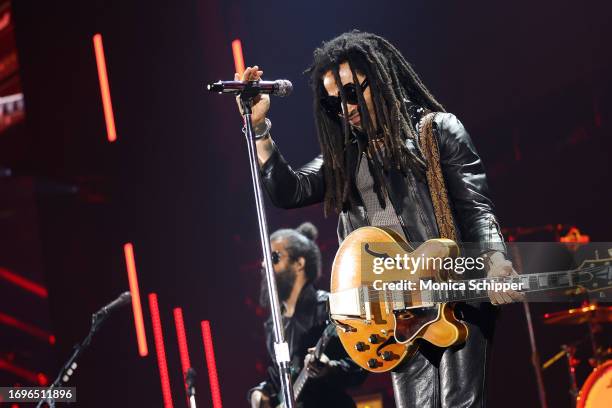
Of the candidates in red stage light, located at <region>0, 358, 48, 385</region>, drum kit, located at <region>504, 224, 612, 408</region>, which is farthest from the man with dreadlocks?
red stage light, located at <region>0, 358, 48, 385</region>

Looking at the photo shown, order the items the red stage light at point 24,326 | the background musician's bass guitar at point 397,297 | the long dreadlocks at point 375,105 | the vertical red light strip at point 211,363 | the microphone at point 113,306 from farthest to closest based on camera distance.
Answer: the red stage light at point 24,326
the vertical red light strip at point 211,363
the microphone at point 113,306
the long dreadlocks at point 375,105
the background musician's bass guitar at point 397,297

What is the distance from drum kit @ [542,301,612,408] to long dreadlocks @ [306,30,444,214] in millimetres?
2346

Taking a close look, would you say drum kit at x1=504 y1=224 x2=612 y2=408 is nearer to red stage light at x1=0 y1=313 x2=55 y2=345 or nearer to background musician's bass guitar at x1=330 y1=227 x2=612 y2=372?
background musician's bass guitar at x1=330 y1=227 x2=612 y2=372

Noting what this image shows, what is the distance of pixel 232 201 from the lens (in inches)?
258

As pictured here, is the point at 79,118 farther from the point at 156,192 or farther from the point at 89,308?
the point at 89,308

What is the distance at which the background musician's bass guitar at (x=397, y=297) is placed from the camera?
254 centimetres

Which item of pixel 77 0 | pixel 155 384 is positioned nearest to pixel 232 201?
pixel 155 384

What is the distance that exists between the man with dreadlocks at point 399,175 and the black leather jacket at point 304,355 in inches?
78.0

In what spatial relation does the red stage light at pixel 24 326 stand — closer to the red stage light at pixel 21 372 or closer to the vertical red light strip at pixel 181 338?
the red stage light at pixel 21 372

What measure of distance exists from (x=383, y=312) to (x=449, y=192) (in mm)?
Answer: 482

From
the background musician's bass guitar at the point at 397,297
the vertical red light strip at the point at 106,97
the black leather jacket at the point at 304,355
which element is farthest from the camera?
the vertical red light strip at the point at 106,97

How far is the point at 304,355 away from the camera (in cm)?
531

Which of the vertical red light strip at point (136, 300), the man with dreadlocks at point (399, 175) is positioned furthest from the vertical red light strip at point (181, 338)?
the man with dreadlocks at point (399, 175)

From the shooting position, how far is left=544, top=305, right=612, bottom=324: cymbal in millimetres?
5982
